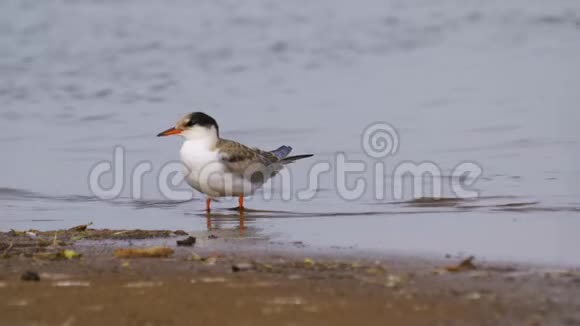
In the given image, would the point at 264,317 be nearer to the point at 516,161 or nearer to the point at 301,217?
the point at 301,217

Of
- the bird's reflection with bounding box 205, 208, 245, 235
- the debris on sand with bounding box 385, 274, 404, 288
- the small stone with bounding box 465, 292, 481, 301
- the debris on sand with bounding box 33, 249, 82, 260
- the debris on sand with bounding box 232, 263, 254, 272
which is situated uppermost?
the bird's reflection with bounding box 205, 208, 245, 235

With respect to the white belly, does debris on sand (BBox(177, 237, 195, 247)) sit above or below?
below

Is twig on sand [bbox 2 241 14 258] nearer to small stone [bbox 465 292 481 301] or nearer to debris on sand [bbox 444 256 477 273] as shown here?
debris on sand [bbox 444 256 477 273]

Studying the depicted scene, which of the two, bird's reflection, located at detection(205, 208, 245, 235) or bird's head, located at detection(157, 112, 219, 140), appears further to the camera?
bird's head, located at detection(157, 112, 219, 140)

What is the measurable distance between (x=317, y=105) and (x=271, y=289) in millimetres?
6769

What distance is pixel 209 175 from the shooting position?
7.28 meters

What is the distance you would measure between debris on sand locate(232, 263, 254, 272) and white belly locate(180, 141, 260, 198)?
271 centimetres

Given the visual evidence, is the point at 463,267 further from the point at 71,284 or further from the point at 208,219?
the point at 208,219

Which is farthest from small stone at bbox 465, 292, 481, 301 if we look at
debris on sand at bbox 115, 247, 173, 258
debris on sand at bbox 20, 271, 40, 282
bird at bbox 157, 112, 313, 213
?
bird at bbox 157, 112, 313, 213

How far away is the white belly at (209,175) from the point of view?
727cm

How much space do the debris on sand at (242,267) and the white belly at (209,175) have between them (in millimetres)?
2713

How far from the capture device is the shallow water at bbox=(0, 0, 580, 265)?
6578mm

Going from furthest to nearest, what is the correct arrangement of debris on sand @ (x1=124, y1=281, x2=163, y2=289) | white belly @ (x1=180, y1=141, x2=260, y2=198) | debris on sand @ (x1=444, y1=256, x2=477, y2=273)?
white belly @ (x1=180, y1=141, x2=260, y2=198)
debris on sand @ (x1=444, y1=256, x2=477, y2=273)
debris on sand @ (x1=124, y1=281, x2=163, y2=289)

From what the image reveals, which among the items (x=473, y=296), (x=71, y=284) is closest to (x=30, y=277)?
(x=71, y=284)
